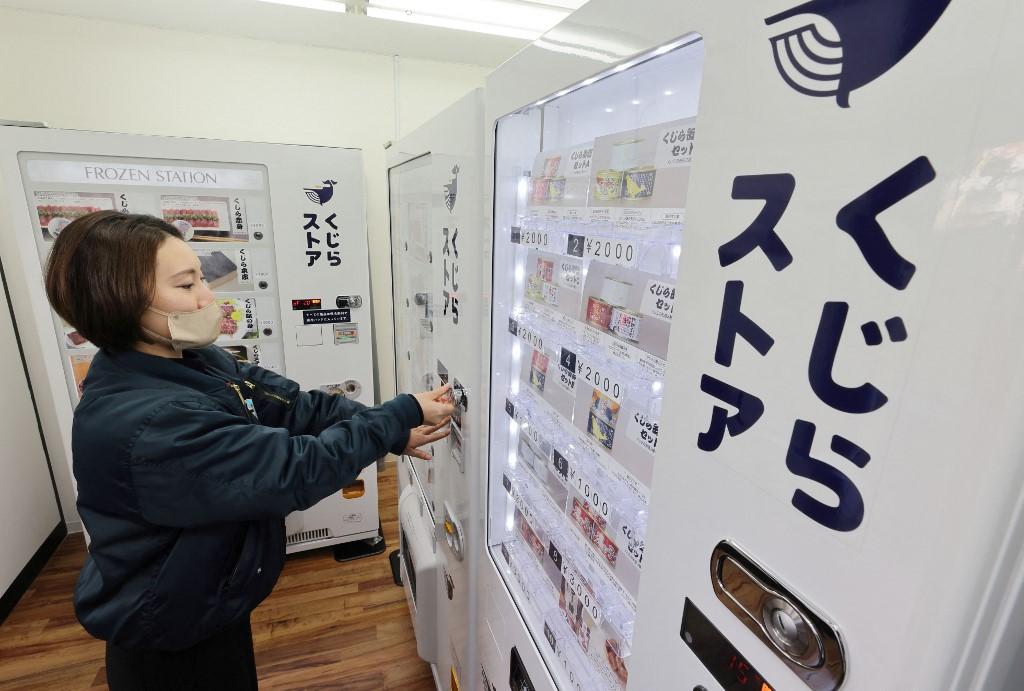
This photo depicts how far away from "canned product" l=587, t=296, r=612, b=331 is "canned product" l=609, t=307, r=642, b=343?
0.06 ft

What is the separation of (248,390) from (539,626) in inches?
39.1

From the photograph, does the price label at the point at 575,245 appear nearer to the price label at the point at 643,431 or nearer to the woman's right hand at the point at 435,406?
the price label at the point at 643,431

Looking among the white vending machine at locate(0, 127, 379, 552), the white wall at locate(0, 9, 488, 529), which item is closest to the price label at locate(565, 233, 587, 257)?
the white vending machine at locate(0, 127, 379, 552)

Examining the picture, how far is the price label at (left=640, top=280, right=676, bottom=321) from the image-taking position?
2.25 feet

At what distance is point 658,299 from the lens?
2.30ft

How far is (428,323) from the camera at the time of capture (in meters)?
1.66

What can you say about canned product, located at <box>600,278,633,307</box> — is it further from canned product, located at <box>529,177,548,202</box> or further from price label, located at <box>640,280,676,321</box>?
canned product, located at <box>529,177,548,202</box>

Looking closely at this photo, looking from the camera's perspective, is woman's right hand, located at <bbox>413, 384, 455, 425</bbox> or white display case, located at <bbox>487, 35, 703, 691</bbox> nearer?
white display case, located at <bbox>487, 35, 703, 691</bbox>

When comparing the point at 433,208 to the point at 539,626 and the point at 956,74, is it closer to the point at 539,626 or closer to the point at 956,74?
the point at 539,626

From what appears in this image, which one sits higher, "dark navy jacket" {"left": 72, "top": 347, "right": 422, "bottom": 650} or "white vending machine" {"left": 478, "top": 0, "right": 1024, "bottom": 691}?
"white vending machine" {"left": 478, "top": 0, "right": 1024, "bottom": 691}

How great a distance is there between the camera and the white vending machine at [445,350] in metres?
1.16

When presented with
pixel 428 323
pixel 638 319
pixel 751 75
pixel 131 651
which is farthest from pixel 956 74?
pixel 131 651

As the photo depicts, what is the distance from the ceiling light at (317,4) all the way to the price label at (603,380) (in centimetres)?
220

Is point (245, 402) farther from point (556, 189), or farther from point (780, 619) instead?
point (780, 619)
